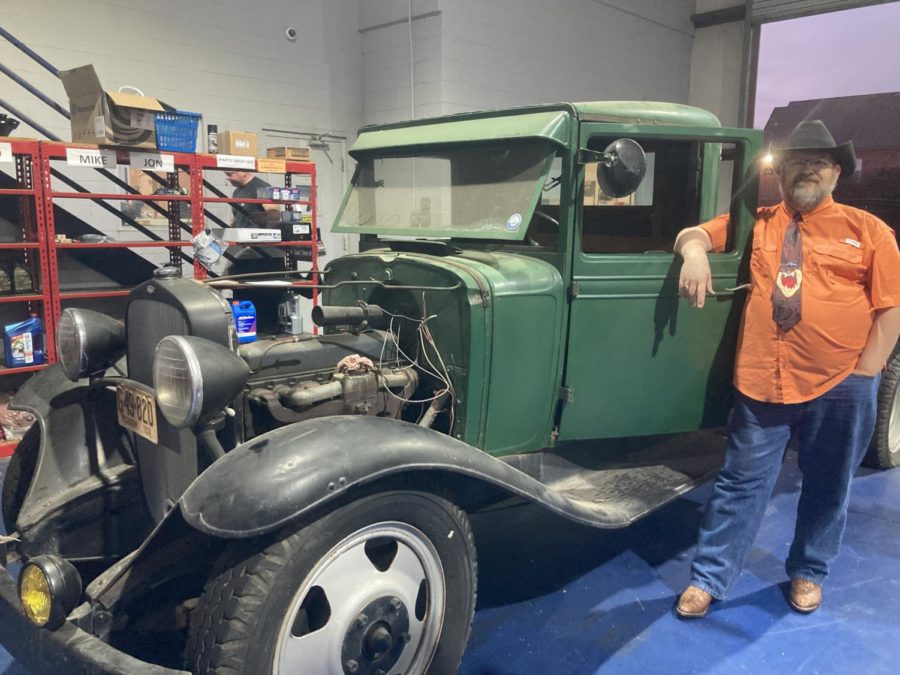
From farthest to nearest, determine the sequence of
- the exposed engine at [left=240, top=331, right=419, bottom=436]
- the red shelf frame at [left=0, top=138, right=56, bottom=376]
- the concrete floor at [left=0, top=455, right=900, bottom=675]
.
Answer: the red shelf frame at [left=0, top=138, right=56, bottom=376]
the concrete floor at [left=0, top=455, right=900, bottom=675]
the exposed engine at [left=240, top=331, right=419, bottom=436]

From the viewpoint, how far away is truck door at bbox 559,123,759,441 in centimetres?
286

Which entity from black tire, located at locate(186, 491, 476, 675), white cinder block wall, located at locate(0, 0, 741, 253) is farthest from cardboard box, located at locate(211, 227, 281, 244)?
black tire, located at locate(186, 491, 476, 675)

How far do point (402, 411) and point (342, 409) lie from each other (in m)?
0.39

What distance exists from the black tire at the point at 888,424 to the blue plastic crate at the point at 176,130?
17.0 feet

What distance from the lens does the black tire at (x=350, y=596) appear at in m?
1.78

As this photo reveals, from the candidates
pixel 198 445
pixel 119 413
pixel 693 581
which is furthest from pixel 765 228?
pixel 119 413

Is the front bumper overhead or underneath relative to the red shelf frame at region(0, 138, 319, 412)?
underneath

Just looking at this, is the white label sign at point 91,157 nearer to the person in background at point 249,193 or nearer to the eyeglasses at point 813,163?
the person in background at point 249,193

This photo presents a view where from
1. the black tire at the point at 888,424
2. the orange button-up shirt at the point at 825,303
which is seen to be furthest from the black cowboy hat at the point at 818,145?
the black tire at the point at 888,424

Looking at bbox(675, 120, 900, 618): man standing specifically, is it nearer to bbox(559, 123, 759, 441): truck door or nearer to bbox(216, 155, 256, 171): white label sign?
bbox(559, 123, 759, 441): truck door

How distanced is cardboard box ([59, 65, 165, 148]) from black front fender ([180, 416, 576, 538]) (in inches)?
162

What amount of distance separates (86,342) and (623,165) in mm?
2023

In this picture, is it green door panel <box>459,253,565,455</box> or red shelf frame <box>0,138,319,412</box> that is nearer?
green door panel <box>459,253,565,455</box>

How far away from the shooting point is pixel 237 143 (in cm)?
626
